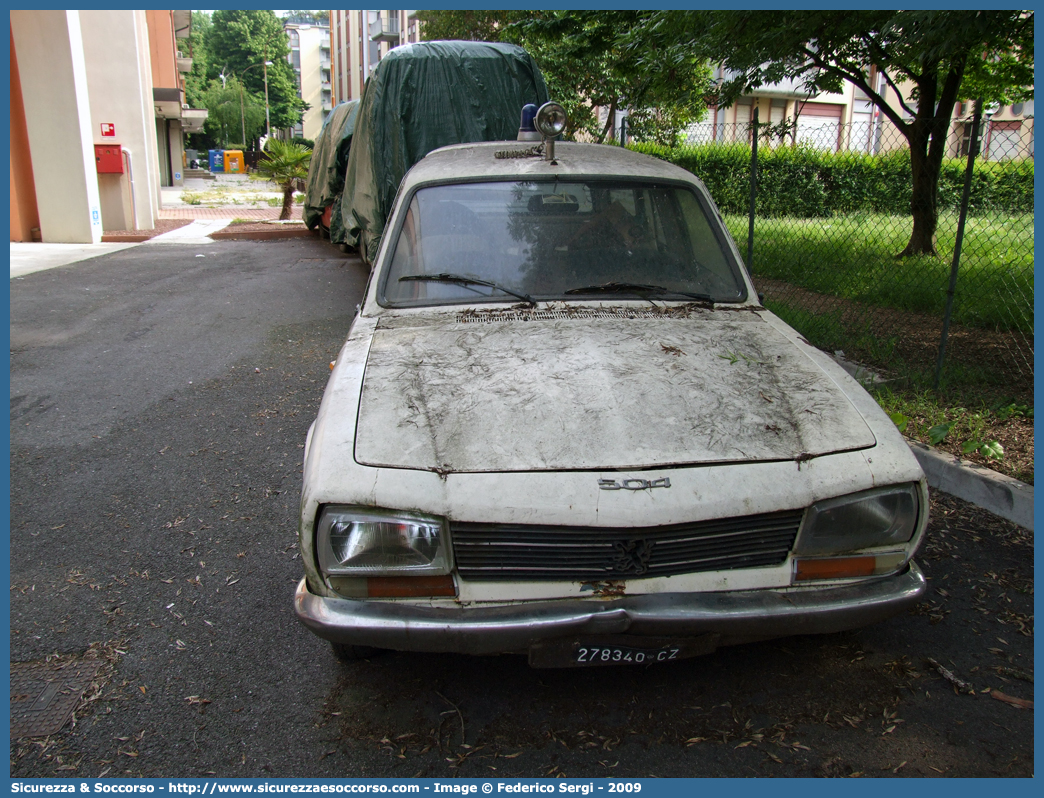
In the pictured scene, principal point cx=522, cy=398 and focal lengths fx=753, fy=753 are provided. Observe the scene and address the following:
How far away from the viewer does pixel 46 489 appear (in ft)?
13.7

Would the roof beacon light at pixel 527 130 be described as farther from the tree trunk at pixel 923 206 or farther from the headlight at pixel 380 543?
the tree trunk at pixel 923 206

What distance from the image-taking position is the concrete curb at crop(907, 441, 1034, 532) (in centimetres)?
384

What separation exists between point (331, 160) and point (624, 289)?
10.3 meters

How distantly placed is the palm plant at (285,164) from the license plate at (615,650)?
17.7m

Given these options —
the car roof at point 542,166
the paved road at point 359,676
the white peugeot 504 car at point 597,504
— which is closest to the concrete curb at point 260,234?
the paved road at point 359,676

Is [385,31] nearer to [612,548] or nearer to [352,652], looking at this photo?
[352,652]

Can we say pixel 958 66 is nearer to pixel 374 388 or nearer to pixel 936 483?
pixel 936 483

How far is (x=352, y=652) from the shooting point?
2.71m

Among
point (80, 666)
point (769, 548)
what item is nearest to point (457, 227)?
point (769, 548)

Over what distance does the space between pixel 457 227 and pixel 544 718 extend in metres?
2.18

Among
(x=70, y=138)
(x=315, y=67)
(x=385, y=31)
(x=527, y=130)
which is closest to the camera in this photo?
(x=527, y=130)

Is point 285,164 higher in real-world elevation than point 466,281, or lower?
higher

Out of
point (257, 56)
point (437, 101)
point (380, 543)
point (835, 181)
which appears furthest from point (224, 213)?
point (257, 56)

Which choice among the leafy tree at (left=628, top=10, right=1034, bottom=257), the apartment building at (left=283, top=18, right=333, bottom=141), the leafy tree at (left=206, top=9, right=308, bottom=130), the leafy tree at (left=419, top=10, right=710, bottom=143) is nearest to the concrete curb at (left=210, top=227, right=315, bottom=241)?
the leafy tree at (left=419, top=10, right=710, bottom=143)
